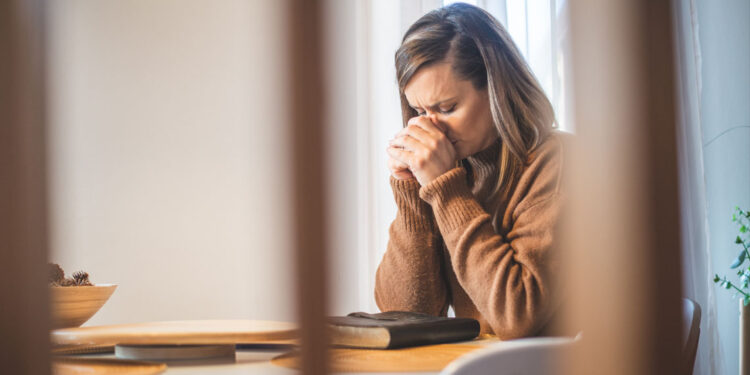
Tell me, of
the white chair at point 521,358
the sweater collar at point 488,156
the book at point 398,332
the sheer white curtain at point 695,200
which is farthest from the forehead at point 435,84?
the sheer white curtain at point 695,200

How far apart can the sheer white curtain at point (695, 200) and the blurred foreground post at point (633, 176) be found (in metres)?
1.54

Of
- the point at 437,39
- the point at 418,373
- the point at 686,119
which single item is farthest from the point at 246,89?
the point at 418,373

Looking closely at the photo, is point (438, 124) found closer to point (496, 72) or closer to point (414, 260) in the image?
point (496, 72)

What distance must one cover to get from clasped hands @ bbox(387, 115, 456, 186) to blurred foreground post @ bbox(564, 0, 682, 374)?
2.57 feet

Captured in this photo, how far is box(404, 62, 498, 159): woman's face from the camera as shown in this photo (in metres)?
1.17

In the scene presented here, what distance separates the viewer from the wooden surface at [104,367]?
1.60ft

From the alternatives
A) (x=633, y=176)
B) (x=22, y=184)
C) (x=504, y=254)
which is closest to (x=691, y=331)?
(x=504, y=254)

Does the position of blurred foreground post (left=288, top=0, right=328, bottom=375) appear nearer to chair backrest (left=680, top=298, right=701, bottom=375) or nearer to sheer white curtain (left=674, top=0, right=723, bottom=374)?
chair backrest (left=680, top=298, right=701, bottom=375)

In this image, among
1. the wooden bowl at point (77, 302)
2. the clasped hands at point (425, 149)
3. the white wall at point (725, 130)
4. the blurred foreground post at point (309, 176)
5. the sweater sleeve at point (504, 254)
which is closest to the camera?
the blurred foreground post at point (309, 176)

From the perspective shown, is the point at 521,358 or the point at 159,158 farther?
the point at 159,158

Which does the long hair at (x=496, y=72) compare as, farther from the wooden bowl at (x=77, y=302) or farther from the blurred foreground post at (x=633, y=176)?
the blurred foreground post at (x=633, y=176)

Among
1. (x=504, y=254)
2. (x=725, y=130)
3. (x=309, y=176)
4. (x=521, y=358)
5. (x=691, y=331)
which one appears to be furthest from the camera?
(x=725, y=130)

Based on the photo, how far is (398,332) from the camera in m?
0.69

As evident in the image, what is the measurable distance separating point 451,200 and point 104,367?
64 cm
